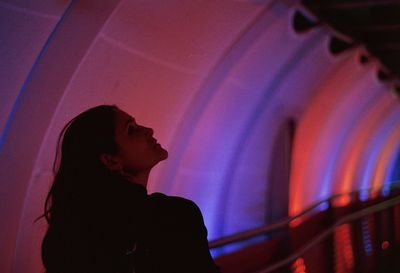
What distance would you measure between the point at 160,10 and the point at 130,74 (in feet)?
2.07

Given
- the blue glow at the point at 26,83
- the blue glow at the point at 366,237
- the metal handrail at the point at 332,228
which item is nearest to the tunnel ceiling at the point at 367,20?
the metal handrail at the point at 332,228

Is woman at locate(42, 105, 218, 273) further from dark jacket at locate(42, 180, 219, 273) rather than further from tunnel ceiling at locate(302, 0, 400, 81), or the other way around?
tunnel ceiling at locate(302, 0, 400, 81)

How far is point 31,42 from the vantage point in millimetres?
3711

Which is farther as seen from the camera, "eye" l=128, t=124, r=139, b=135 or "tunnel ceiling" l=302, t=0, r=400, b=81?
"tunnel ceiling" l=302, t=0, r=400, b=81

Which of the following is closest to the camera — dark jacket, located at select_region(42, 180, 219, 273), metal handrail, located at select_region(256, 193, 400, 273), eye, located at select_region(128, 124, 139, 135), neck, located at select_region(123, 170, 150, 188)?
dark jacket, located at select_region(42, 180, 219, 273)

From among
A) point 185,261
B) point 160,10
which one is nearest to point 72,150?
point 185,261

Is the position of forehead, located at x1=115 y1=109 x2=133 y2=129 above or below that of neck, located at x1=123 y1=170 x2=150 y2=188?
above

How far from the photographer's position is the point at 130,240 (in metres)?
2.11

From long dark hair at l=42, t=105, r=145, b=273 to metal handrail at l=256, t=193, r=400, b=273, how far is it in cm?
188

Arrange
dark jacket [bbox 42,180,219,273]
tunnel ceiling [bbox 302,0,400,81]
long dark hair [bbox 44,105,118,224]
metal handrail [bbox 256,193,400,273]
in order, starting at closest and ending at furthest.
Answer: dark jacket [bbox 42,180,219,273] → long dark hair [bbox 44,105,118,224] → metal handrail [bbox 256,193,400,273] → tunnel ceiling [bbox 302,0,400,81]

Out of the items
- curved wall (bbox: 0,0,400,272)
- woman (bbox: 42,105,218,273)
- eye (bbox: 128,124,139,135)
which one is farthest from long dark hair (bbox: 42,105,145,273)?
curved wall (bbox: 0,0,400,272)

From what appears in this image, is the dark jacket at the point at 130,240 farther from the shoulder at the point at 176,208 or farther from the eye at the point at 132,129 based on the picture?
the eye at the point at 132,129

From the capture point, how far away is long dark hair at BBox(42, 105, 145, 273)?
2080 millimetres

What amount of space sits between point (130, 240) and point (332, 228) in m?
4.03
